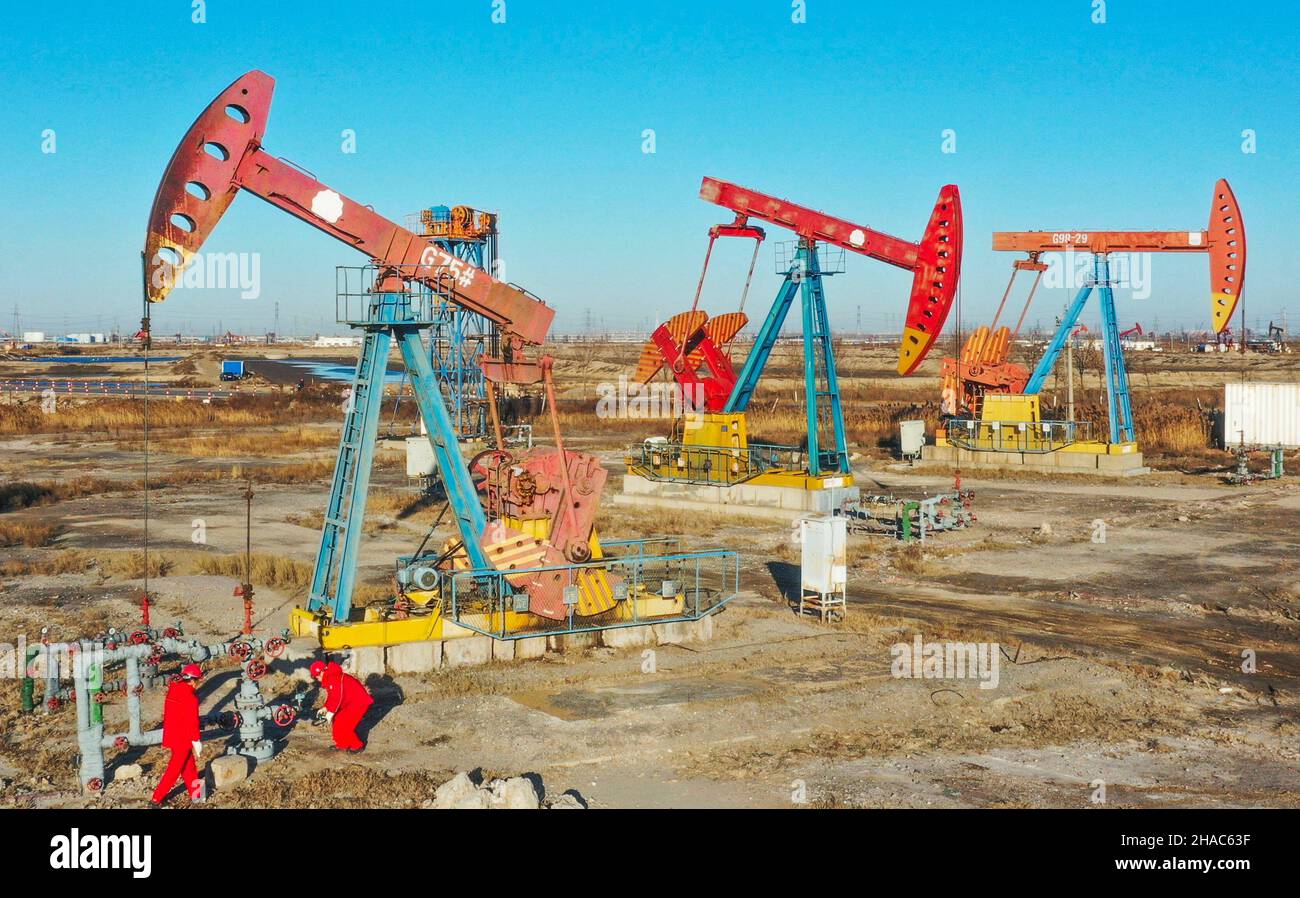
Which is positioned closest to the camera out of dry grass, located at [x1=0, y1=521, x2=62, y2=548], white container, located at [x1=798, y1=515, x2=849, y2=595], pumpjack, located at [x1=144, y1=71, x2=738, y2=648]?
pumpjack, located at [x1=144, y1=71, x2=738, y2=648]

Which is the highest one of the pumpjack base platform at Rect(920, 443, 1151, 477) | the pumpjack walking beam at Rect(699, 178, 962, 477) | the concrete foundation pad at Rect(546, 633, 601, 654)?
the pumpjack walking beam at Rect(699, 178, 962, 477)

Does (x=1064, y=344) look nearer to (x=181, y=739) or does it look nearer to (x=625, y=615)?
(x=625, y=615)

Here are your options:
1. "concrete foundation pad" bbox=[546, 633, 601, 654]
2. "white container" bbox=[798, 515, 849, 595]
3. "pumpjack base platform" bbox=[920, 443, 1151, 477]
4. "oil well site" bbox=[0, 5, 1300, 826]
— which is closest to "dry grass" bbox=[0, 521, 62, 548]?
"oil well site" bbox=[0, 5, 1300, 826]

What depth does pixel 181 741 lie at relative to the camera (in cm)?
871

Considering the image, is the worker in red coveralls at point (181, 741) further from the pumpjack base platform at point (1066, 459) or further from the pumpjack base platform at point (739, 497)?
the pumpjack base platform at point (1066, 459)

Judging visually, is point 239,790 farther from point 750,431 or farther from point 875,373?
point 875,373

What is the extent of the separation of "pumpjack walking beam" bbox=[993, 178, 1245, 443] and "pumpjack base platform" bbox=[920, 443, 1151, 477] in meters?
0.61

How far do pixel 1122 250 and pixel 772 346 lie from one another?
486 inches

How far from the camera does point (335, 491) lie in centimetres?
1317

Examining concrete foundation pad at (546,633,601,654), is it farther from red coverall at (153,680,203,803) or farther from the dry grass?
the dry grass

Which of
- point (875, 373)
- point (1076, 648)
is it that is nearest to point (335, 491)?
point (1076, 648)

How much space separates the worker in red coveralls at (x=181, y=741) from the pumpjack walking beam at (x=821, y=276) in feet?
54.6

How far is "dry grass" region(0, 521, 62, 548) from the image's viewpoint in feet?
68.9

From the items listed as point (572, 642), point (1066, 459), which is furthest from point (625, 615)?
point (1066, 459)
